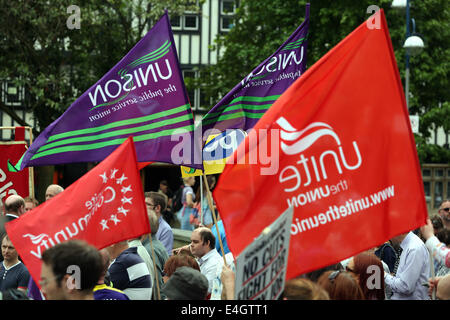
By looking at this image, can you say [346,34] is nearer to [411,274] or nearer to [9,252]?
[411,274]

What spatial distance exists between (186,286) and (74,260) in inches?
38.4

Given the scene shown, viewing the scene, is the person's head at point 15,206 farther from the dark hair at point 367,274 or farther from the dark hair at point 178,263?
the dark hair at point 367,274

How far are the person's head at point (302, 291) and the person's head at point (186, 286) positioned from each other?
0.68 m

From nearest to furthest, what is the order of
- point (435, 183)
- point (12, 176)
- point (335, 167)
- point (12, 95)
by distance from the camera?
1. point (335, 167)
2. point (12, 176)
3. point (12, 95)
4. point (435, 183)

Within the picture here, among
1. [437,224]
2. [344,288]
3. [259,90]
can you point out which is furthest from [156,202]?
[344,288]

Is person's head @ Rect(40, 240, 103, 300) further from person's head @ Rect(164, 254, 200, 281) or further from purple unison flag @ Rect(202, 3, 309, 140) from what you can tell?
purple unison flag @ Rect(202, 3, 309, 140)

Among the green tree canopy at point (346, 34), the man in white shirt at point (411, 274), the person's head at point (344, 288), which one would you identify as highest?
the green tree canopy at point (346, 34)

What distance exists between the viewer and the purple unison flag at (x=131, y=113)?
706 cm

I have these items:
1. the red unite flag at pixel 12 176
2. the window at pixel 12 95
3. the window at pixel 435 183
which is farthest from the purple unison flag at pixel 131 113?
the window at pixel 435 183

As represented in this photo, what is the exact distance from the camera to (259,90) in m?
7.95

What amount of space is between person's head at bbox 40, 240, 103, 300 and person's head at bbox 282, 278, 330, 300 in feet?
3.67

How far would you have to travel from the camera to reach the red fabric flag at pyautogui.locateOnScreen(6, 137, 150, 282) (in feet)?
17.6

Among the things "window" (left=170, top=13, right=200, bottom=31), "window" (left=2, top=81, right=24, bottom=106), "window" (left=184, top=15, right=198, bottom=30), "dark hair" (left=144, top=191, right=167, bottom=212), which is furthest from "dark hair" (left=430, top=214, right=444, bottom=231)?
"window" (left=184, top=15, right=198, bottom=30)
